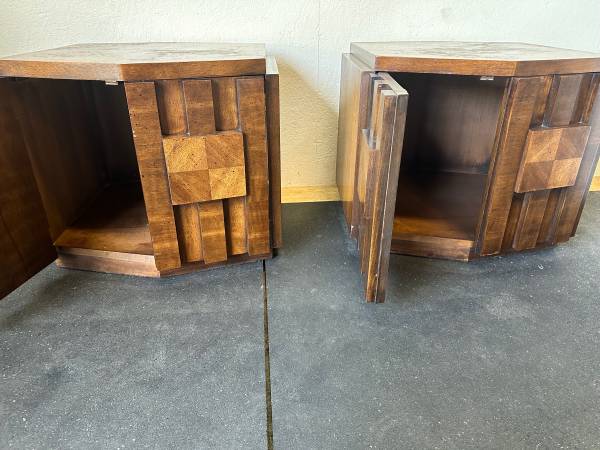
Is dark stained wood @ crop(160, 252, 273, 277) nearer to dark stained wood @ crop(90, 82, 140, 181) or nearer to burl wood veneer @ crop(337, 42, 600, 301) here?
burl wood veneer @ crop(337, 42, 600, 301)

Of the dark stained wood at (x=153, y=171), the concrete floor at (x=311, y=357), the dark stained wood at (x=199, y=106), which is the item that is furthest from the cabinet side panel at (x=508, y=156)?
the dark stained wood at (x=153, y=171)

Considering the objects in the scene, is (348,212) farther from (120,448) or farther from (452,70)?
(120,448)

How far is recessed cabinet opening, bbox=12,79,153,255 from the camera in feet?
3.24

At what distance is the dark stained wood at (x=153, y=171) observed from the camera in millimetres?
808

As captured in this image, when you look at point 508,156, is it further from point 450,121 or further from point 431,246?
point 450,121

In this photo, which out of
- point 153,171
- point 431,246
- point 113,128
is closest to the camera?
point 153,171

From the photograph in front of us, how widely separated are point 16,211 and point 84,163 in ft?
1.14

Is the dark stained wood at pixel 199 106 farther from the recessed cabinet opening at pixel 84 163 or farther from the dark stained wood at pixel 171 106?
the recessed cabinet opening at pixel 84 163

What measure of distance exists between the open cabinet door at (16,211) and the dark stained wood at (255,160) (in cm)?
48

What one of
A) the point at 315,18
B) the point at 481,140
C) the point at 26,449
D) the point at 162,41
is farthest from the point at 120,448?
the point at 481,140

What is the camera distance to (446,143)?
4.79 feet

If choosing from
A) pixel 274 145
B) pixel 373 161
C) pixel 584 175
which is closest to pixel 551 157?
pixel 584 175

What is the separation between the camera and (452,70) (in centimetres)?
88

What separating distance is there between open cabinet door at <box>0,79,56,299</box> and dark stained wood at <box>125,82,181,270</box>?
275 millimetres
